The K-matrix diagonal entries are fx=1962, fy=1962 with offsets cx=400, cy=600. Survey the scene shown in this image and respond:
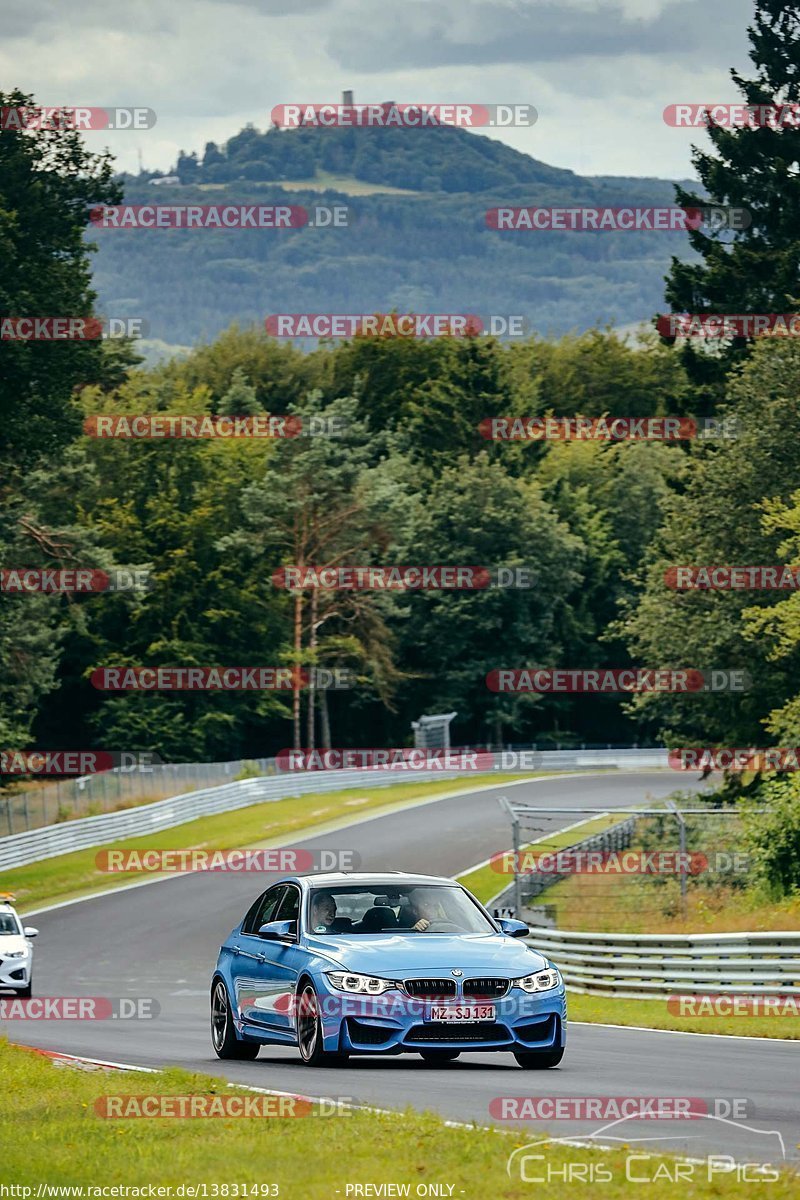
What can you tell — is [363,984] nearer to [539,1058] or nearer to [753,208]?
[539,1058]

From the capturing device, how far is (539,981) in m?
13.9

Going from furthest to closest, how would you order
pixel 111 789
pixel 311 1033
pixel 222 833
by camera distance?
pixel 111 789, pixel 222 833, pixel 311 1033

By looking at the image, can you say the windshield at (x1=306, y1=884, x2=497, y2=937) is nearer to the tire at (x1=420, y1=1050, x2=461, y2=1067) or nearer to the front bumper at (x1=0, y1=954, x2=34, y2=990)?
the tire at (x1=420, y1=1050, x2=461, y2=1067)

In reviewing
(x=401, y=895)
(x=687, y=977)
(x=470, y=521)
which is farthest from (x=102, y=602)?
(x=401, y=895)

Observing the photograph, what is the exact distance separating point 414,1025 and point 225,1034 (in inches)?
107

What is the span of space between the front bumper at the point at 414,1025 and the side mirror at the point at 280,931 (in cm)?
100

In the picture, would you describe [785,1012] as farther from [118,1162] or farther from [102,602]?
[102,602]

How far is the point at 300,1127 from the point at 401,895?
478 centimetres

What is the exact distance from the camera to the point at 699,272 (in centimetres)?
5875

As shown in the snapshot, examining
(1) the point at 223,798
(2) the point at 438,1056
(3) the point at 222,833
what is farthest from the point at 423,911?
(1) the point at 223,798

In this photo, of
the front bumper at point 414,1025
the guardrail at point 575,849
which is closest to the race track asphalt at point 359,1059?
the front bumper at point 414,1025

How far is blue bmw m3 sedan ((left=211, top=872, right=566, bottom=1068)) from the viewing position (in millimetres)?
13625

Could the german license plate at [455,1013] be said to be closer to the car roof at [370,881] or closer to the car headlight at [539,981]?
the car headlight at [539,981]

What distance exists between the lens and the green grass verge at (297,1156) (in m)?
8.34
